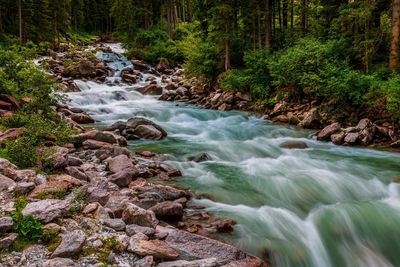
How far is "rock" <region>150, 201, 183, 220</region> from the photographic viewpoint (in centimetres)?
515

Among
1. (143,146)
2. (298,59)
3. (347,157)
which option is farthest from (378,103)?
(143,146)

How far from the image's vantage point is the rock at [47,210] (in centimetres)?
346

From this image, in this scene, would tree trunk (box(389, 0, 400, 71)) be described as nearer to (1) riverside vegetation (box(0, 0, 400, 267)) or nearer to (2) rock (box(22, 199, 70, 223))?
(1) riverside vegetation (box(0, 0, 400, 267))

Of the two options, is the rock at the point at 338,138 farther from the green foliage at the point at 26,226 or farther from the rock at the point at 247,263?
the green foliage at the point at 26,226

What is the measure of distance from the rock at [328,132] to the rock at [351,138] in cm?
69

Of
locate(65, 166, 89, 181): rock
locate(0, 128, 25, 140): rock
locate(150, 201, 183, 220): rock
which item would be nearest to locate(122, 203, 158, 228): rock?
locate(150, 201, 183, 220): rock

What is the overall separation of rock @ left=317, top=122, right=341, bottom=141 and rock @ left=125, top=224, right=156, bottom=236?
30.6 feet

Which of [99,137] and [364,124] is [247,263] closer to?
[99,137]

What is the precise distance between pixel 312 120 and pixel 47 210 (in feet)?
38.5

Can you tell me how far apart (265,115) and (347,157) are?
21.0ft

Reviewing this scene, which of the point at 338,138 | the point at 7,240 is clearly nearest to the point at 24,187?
the point at 7,240

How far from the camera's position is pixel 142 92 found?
22594 millimetres

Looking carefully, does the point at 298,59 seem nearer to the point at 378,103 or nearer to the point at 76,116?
the point at 378,103

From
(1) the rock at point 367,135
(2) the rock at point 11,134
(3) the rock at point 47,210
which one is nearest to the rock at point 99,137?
(2) the rock at point 11,134
